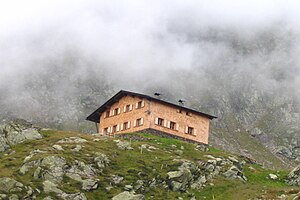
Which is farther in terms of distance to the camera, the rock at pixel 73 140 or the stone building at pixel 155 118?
the stone building at pixel 155 118

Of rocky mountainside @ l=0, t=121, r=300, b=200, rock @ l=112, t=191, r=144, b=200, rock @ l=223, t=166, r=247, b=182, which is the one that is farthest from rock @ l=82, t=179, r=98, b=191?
rock @ l=223, t=166, r=247, b=182

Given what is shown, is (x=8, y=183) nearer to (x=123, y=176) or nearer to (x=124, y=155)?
(x=123, y=176)

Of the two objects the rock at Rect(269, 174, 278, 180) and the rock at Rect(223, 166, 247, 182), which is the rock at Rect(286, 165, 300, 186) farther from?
the rock at Rect(223, 166, 247, 182)

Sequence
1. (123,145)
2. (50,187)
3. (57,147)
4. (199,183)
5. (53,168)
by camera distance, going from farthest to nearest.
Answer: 1. (123,145)
2. (57,147)
3. (199,183)
4. (53,168)
5. (50,187)

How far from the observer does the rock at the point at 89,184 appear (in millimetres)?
48097

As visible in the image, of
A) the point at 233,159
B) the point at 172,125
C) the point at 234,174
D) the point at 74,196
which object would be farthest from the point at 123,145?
the point at 172,125

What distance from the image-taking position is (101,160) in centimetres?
5425

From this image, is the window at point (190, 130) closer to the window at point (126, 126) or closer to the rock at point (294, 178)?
the window at point (126, 126)

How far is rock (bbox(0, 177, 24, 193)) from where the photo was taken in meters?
44.2

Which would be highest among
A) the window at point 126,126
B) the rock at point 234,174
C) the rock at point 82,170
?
the window at point 126,126

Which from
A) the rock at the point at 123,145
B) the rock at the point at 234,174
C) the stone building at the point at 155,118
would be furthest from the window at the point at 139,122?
the rock at the point at 234,174

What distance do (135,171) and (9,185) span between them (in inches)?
533

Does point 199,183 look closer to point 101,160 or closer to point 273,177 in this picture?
point 101,160

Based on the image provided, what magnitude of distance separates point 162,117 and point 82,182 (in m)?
37.0
